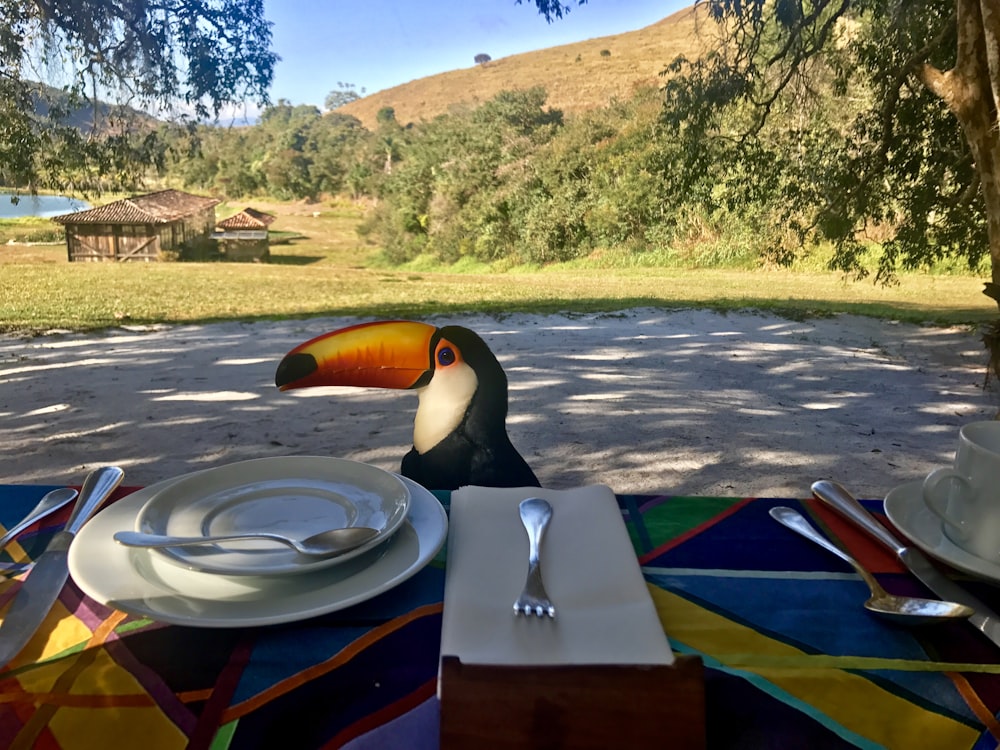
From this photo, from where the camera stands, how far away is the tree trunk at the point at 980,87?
169 centimetres

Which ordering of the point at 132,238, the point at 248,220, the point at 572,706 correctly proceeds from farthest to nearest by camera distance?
the point at 132,238
the point at 248,220
the point at 572,706

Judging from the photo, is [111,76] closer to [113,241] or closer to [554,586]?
[113,241]

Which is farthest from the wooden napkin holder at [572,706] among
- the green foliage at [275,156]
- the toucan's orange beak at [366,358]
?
the green foliage at [275,156]

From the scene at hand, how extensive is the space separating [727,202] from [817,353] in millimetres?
694

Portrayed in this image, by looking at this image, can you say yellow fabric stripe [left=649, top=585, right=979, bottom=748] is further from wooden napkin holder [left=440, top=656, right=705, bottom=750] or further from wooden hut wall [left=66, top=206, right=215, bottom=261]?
→ wooden hut wall [left=66, top=206, right=215, bottom=261]

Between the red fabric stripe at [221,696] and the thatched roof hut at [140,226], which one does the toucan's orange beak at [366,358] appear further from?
the thatched roof hut at [140,226]

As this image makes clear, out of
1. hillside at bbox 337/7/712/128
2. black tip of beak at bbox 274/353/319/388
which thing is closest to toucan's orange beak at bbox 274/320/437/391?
black tip of beak at bbox 274/353/319/388

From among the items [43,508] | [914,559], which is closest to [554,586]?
[914,559]

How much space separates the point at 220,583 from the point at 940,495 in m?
0.51

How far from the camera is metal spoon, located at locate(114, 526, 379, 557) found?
18.0 inches

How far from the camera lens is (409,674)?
0.40 m

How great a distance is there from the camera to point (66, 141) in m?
1.81

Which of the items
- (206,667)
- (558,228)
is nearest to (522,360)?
(558,228)

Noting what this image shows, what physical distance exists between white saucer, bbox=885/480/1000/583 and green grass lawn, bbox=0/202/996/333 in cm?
154
